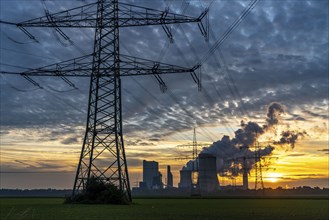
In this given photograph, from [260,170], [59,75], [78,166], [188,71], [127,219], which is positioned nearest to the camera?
[127,219]

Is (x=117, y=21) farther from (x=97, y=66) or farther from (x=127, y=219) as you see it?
(x=127, y=219)

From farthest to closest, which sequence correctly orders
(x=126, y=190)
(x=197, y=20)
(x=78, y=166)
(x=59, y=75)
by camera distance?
(x=126, y=190) → (x=78, y=166) → (x=59, y=75) → (x=197, y=20)

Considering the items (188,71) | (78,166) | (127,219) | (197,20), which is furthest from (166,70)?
(127,219)

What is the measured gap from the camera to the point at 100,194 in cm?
6062

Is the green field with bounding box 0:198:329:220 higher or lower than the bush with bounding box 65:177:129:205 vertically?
lower

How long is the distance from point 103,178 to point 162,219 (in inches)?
1039

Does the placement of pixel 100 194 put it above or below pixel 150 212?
above

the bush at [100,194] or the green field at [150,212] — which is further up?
the bush at [100,194]

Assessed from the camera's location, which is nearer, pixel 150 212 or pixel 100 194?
pixel 150 212

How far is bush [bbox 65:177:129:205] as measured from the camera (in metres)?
59.9

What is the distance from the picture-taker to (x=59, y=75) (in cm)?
5056

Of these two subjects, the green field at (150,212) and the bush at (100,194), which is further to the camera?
the bush at (100,194)

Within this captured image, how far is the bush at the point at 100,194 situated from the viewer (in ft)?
197

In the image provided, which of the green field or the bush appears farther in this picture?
the bush
